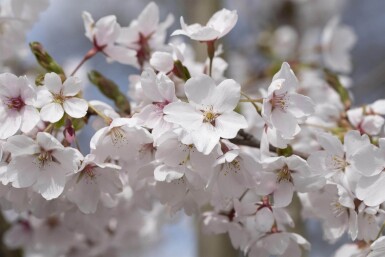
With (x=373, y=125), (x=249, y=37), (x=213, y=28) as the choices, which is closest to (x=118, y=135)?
(x=213, y=28)

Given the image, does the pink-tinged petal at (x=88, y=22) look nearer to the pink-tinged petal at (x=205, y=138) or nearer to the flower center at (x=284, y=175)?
the pink-tinged petal at (x=205, y=138)

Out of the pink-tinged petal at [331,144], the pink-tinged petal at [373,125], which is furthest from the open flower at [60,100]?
the pink-tinged petal at [373,125]

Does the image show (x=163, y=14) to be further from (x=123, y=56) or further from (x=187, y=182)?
(x=187, y=182)

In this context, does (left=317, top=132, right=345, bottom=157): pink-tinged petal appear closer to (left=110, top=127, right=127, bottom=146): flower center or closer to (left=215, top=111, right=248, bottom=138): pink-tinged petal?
(left=215, top=111, right=248, bottom=138): pink-tinged petal

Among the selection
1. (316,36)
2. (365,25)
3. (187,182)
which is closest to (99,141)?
(187,182)

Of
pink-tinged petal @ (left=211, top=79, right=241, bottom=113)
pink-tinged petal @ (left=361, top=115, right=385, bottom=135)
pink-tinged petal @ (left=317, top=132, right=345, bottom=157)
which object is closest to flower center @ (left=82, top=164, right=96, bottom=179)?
pink-tinged petal @ (left=211, top=79, right=241, bottom=113)
